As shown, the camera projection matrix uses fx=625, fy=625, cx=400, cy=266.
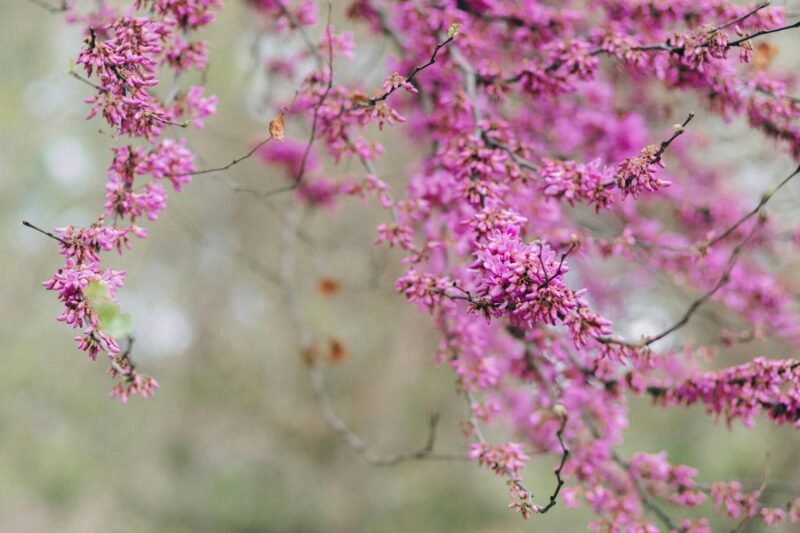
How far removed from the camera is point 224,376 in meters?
6.40

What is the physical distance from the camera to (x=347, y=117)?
1.82 m

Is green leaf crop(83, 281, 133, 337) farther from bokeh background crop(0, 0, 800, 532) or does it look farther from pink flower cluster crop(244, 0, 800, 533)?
bokeh background crop(0, 0, 800, 532)

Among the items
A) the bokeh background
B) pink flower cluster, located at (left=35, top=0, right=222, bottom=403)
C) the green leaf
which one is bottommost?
the green leaf

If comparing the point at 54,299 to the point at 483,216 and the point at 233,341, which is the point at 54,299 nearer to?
the point at 233,341

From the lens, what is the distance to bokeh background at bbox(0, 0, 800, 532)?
5.55m

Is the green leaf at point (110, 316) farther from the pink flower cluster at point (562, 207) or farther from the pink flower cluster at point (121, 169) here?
the pink flower cluster at point (562, 207)

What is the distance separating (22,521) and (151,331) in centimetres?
213

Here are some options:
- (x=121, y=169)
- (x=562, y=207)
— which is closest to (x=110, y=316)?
(x=121, y=169)

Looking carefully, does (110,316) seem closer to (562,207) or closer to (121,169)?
(121,169)

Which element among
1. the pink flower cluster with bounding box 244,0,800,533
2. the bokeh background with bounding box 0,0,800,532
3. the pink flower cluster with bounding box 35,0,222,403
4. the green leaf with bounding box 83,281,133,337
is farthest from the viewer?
the bokeh background with bounding box 0,0,800,532

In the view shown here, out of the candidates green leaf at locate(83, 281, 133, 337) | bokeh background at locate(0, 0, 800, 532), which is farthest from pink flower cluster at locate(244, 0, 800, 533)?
bokeh background at locate(0, 0, 800, 532)

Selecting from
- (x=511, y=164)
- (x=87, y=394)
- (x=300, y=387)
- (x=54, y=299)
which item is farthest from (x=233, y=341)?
(x=511, y=164)

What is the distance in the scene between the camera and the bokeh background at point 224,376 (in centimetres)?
555

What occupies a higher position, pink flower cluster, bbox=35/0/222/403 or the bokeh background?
the bokeh background
